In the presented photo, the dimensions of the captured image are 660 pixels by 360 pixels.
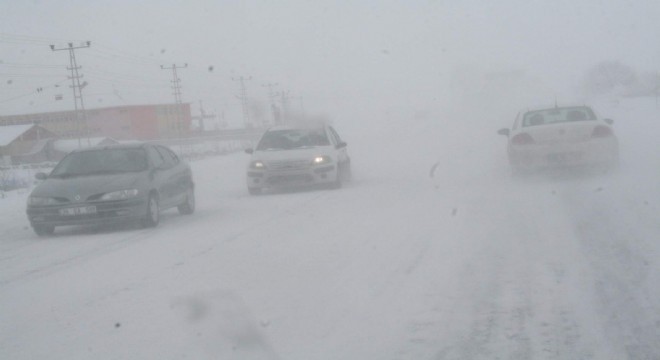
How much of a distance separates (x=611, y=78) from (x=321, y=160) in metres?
58.7

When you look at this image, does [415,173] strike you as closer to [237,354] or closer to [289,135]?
[289,135]

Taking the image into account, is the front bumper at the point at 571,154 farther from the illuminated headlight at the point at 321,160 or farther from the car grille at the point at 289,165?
the car grille at the point at 289,165

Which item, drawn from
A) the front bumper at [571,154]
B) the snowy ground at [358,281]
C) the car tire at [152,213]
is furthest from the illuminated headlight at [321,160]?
the car tire at [152,213]

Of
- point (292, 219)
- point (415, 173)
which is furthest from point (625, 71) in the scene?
point (292, 219)

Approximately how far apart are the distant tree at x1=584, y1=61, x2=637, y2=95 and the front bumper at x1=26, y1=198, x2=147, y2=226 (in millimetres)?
59238

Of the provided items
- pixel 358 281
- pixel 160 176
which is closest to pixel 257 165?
pixel 160 176

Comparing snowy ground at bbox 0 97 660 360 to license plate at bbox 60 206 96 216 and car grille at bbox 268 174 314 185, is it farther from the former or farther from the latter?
car grille at bbox 268 174 314 185

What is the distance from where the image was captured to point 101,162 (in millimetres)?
13195

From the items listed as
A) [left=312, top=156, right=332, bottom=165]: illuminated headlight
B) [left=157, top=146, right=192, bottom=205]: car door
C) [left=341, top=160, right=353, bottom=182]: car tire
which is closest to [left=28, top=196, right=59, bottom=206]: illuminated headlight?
[left=157, top=146, right=192, bottom=205]: car door

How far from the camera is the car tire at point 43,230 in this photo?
12.2 metres

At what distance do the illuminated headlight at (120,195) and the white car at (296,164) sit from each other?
5.05m

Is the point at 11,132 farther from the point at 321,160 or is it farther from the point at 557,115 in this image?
the point at 557,115

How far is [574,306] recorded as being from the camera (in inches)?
246

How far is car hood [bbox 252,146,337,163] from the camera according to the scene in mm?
16891
